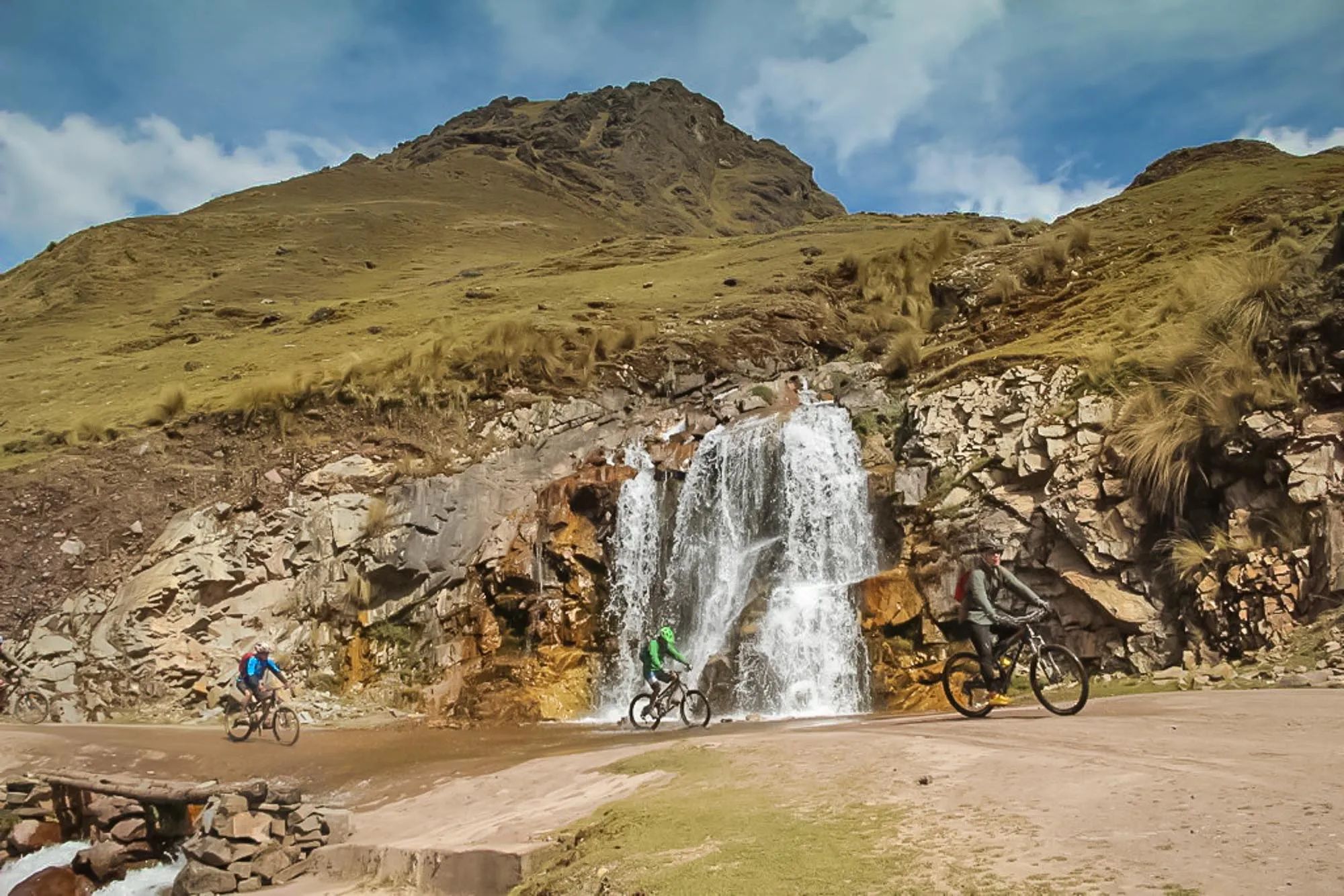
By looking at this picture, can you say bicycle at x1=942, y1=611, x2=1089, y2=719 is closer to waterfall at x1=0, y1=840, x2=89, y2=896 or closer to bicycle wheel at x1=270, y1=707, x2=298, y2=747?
waterfall at x1=0, y1=840, x2=89, y2=896

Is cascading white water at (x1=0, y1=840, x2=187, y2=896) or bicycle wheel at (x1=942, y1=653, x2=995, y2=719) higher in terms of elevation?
bicycle wheel at (x1=942, y1=653, x2=995, y2=719)

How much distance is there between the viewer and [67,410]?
1148 inches

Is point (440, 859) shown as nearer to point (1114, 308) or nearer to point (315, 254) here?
point (1114, 308)

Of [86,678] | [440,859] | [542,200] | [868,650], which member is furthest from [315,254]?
[440,859]

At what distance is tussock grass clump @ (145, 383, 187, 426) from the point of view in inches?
1029

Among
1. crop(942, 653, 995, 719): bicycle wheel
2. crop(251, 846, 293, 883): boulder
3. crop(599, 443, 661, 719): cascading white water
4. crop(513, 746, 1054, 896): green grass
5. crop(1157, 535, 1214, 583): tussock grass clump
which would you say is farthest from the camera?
crop(599, 443, 661, 719): cascading white water

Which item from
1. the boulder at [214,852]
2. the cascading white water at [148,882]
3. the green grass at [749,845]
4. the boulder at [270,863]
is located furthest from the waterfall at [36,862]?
the green grass at [749,845]

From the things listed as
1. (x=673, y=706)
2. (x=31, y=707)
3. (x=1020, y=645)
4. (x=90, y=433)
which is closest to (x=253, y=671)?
(x=31, y=707)

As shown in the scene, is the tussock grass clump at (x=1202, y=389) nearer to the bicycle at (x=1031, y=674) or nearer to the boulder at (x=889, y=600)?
the boulder at (x=889, y=600)

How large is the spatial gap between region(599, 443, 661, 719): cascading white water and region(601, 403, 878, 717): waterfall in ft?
0.09

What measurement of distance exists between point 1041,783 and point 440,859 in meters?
4.75

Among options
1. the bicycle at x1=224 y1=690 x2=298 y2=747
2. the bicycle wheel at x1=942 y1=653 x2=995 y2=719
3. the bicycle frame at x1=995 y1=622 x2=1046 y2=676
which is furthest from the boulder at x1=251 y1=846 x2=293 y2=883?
the bicycle frame at x1=995 y1=622 x2=1046 y2=676

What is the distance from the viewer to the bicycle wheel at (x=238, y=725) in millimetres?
16123

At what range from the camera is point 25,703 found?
18906 millimetres
